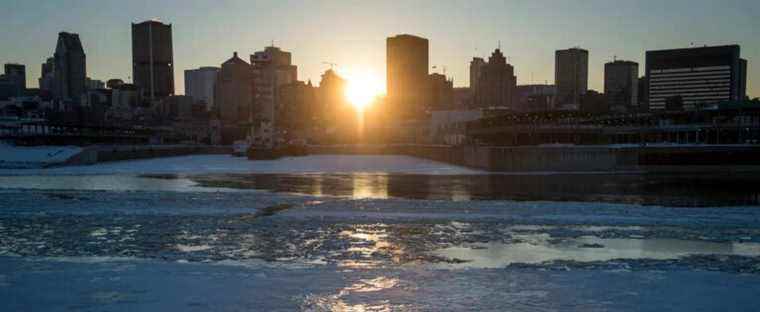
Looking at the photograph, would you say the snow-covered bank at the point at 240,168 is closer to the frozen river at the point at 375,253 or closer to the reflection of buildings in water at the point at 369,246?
the frozen river at the point at 375,253

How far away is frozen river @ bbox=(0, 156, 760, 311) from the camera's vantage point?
9.87m

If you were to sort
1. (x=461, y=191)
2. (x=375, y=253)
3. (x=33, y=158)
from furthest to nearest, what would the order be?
(x=33, y=158) → (x=461, y=191) → (x=375, y=253)

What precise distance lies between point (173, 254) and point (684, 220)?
17560mm

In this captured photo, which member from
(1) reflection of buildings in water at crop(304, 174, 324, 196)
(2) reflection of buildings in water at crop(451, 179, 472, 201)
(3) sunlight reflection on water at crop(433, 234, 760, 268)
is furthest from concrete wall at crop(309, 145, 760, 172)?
(3) sunlight reflection on water at crop(433, 234, 760, 268)

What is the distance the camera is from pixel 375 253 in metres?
14.0

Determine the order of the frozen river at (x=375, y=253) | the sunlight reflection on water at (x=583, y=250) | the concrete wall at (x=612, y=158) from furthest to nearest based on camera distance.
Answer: the concrete wall at (x=612, y=158) < the sunlight reflection on water at (x=583, y=250) < the frozen river at (x=375, y=253)

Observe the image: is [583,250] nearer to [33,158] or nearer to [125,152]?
[33,158]

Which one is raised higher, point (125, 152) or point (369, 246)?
point (125, 152)

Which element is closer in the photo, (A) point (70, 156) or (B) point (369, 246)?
(B) point (369, 246)

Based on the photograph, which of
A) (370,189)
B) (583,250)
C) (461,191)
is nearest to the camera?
(583,250)

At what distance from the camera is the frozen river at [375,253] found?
987 cm

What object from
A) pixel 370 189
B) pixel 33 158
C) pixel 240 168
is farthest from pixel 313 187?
pixel 33 158

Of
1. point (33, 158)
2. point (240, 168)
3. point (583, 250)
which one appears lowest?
point (240, 168)

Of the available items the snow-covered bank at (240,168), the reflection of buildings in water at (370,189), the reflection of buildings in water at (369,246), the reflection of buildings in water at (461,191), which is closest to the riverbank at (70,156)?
the snow-covered bank at (240,168)
